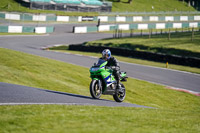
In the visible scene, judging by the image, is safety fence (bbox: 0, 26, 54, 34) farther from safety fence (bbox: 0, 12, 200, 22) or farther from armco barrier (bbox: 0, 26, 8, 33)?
safety fence (bbox: 0, 12, 200, 22)

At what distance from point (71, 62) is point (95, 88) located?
19.6 m

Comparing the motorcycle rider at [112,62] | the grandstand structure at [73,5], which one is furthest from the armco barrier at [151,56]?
the grandstand structure at [73,5]

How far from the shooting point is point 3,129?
7.27m

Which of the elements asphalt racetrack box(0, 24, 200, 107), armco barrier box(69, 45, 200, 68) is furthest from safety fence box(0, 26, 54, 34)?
armco barrier box(69, 45, 200, 68)

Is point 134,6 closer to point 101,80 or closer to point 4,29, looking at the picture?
point 4,29

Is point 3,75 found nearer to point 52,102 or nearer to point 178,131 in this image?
point 52,102

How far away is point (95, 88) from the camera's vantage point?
43.8ft

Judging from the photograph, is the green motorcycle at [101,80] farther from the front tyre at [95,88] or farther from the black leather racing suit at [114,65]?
the black leather racing suit at [114,65]

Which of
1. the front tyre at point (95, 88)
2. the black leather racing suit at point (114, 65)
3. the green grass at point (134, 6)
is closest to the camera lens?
the front tyre at point (95, 88)

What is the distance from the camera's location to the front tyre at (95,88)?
1309 centimetres

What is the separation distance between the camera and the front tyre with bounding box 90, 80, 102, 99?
42.9 feet

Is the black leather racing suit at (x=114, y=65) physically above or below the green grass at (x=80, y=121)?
above

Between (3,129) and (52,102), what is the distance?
4.23 meters

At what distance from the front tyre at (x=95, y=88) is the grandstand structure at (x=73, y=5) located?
55833 millimetres
